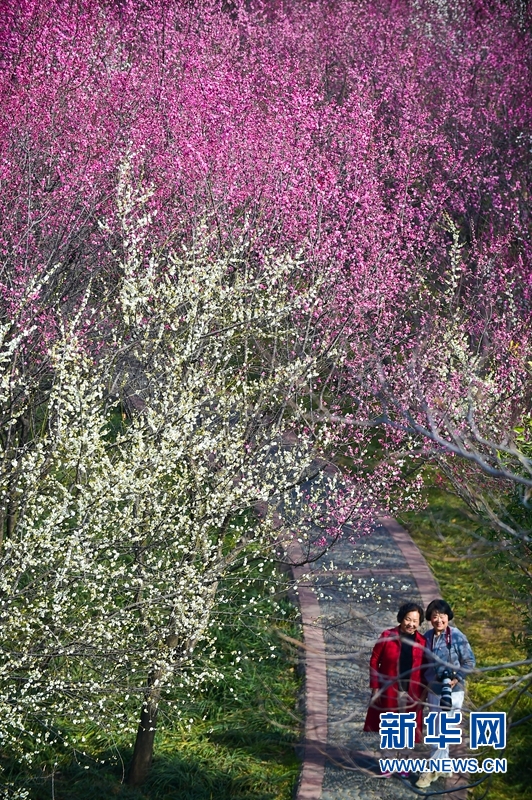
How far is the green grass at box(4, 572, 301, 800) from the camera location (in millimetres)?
8125

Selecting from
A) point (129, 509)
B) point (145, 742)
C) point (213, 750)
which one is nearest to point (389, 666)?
point (213, 750)

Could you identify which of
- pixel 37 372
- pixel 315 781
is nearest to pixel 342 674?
pixel 315 781

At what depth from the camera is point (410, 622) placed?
7301 mm

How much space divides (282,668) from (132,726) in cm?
164

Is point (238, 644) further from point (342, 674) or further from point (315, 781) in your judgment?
point (315, 781)

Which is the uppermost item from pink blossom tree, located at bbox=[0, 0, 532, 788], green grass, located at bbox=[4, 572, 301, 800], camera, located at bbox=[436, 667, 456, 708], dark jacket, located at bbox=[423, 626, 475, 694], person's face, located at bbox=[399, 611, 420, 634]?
pink blossom tree, located at bbox=[0, 0, 532, 788]

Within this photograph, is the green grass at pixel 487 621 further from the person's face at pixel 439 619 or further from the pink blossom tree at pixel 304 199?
the pink blossom tree at pixel 304 199

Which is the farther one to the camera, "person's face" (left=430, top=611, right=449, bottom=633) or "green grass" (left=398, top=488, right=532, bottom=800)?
"green grass" (left=398, top=488, right=532, bottom=800)

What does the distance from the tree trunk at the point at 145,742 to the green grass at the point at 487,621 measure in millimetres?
2587

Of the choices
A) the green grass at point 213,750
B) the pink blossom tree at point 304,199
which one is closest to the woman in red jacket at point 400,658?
the green grass at point 213,750

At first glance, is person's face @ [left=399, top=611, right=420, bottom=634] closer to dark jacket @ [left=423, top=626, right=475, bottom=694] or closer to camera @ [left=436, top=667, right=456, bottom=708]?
dark jacket @ [left=423, top=626, right=475, bottom=694]

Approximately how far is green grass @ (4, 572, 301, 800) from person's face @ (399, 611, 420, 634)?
1.18m

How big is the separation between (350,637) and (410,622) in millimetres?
2707

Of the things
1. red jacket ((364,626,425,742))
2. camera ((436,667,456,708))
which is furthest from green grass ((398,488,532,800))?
red jacket ((364,626,425,742))
